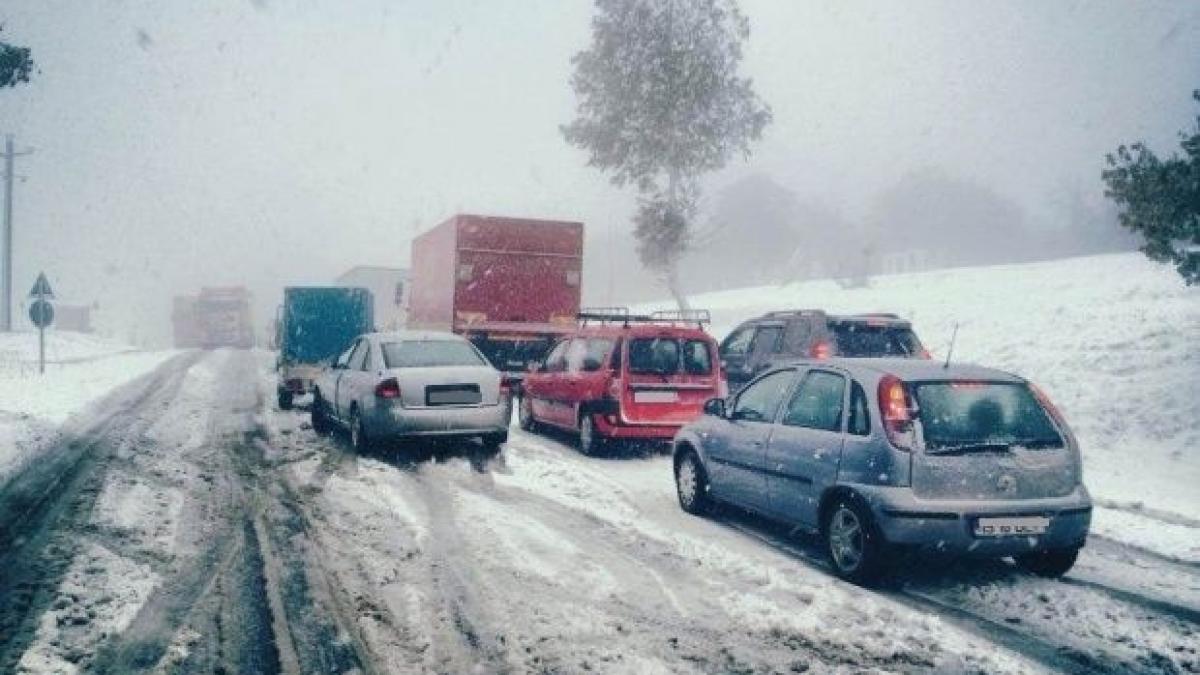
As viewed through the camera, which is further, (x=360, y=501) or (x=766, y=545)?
(x=360, y=501)

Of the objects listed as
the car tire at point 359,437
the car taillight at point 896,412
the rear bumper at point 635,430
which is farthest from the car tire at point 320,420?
the car taillight at point 896,412

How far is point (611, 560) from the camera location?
632cm

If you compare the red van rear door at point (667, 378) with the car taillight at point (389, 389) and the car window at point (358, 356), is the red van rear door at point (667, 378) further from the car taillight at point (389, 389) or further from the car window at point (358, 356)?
the car window at point (358, 356)

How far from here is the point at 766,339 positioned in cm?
1290

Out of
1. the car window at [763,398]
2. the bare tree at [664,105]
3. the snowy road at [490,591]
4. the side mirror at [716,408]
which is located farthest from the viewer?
the bare tree at [664,105]

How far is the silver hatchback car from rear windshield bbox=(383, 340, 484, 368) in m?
5.63

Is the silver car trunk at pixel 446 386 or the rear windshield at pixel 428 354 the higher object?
the rear windshield at pixel 428 354

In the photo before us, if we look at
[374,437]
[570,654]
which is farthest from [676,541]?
[374,437]

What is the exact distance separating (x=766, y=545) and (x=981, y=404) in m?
2.07

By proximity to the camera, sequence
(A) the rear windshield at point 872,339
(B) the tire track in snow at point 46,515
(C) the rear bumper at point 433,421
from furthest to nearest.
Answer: (A) the rear windshield at point 872,339
(C) the rear bumper at point 433,421
(B) the tire track in snow at point 46,515

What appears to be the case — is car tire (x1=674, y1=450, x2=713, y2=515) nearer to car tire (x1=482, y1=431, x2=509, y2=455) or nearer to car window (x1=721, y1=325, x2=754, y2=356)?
car tire (x1=482, y1=431, x2=509, y2=455)

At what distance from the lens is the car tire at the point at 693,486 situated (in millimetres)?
7930

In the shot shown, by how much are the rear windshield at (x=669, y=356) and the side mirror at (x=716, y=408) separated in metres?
2.81

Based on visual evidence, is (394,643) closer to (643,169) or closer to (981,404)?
(981,404)
